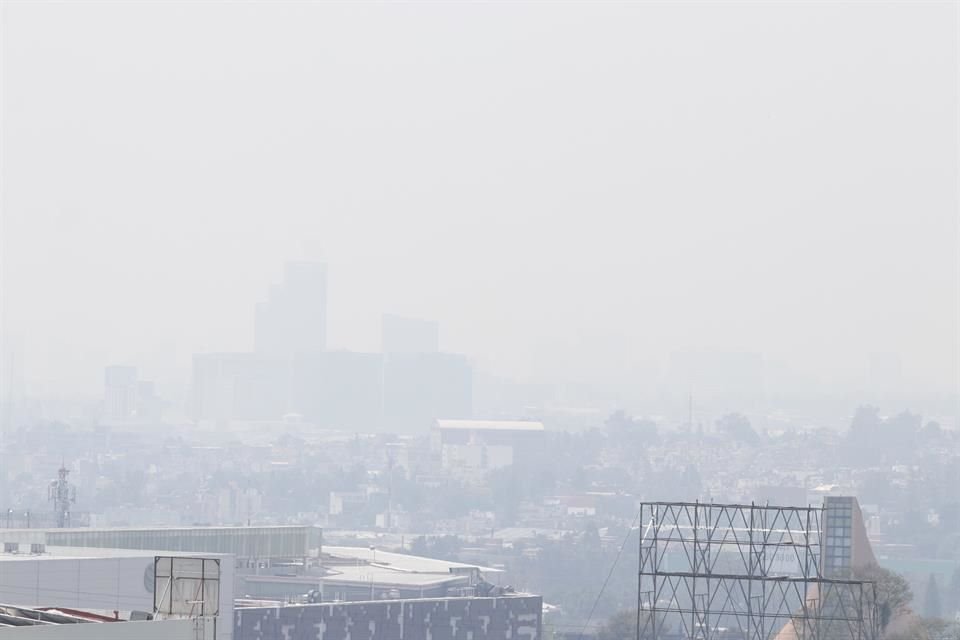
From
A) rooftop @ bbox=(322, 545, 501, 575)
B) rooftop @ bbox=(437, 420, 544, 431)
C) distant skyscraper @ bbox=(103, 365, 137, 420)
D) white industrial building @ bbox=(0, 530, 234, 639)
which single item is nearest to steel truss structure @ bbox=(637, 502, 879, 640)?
rooftop @ bbox=(322, 545, 501, 575)

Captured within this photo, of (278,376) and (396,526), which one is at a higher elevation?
(278,376)

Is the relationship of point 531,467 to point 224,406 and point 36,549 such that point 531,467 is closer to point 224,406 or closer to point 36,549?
point 224,406

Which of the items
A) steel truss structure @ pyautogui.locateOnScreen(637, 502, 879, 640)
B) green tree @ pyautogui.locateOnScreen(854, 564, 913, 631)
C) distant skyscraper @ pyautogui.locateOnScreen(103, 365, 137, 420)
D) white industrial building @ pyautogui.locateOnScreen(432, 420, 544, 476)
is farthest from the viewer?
distant skyscraper @ pyautogui.locateOnScreen(103, 365, 137, 420)

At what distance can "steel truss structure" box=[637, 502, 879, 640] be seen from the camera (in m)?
30.1

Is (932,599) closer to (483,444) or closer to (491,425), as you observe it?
(483,444)

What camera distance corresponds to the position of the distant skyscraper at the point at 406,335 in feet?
631

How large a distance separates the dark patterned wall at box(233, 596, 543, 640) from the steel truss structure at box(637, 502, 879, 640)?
10.1 feet

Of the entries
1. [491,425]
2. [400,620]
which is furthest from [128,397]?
[400,620]

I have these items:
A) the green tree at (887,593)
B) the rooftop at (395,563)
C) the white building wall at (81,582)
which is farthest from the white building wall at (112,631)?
the rooftop at (395,563)

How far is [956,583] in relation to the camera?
9575 centimetres

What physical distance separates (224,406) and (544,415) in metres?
30.5

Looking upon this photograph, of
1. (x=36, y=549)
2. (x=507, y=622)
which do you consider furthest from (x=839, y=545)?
(x=36, y=549)

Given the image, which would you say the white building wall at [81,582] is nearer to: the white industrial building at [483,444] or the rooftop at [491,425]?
the white industrial building at [483,444]

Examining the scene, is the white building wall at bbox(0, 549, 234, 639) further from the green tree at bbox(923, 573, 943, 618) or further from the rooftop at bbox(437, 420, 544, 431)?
the rooftop at bbox(437, 420, 544, 431)
